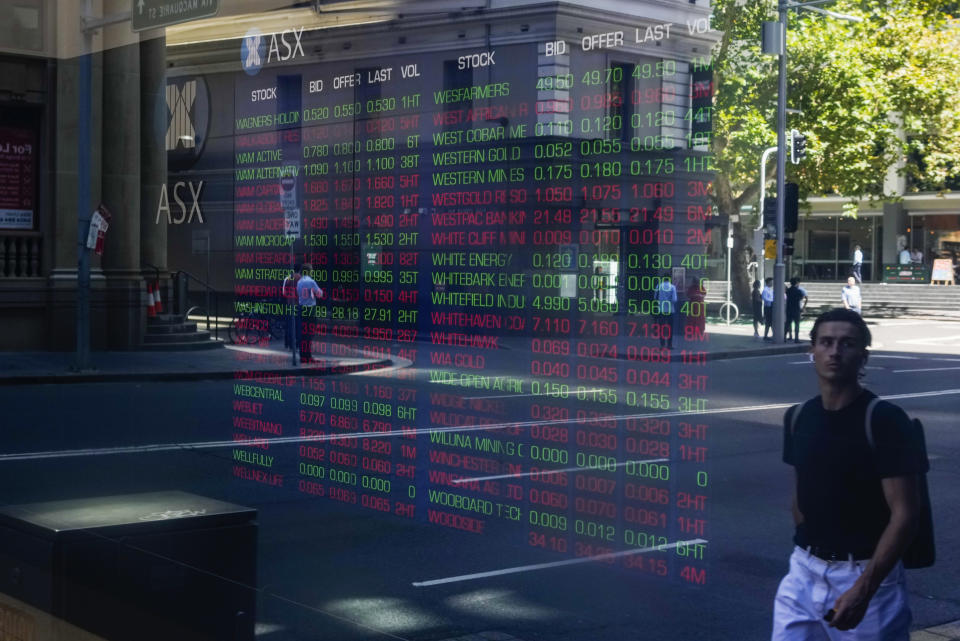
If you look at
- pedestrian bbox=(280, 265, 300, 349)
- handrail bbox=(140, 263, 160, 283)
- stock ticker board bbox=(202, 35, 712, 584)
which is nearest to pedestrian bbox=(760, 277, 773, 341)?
pedestrian bbox=(280, 265, 300, 349)

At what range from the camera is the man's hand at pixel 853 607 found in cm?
358

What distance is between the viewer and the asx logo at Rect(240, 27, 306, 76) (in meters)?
11.3

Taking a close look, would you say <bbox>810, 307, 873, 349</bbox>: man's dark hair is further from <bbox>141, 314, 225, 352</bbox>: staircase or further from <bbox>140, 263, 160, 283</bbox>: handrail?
<bbox>140, 263, 160, 283</bbox>: handrail

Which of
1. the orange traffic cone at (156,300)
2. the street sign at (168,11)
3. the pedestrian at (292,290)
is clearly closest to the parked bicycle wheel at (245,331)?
the orange traffic cone at (156,300)

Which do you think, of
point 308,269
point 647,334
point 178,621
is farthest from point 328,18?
point 308,269

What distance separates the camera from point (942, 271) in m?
51.2

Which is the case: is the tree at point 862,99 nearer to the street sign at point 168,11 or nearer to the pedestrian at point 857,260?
the pedestrian at point 857,260

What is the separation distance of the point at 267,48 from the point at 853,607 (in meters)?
9.93

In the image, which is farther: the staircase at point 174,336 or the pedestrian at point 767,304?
the pedestrian at point 767,304

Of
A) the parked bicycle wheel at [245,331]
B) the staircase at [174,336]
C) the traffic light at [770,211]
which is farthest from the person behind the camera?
the traffic light at [770,211]

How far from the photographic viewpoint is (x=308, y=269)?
18.6 m

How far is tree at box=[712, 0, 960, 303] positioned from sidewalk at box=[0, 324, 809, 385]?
13403 millimetres

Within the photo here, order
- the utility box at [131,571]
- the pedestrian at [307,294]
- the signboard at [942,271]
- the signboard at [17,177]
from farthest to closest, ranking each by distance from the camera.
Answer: the signboard at [942,271], the signboard at [17,177], the pedestrian at [307,294], the utility box at [131,571]

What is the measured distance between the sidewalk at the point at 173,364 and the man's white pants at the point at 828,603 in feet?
44.7
